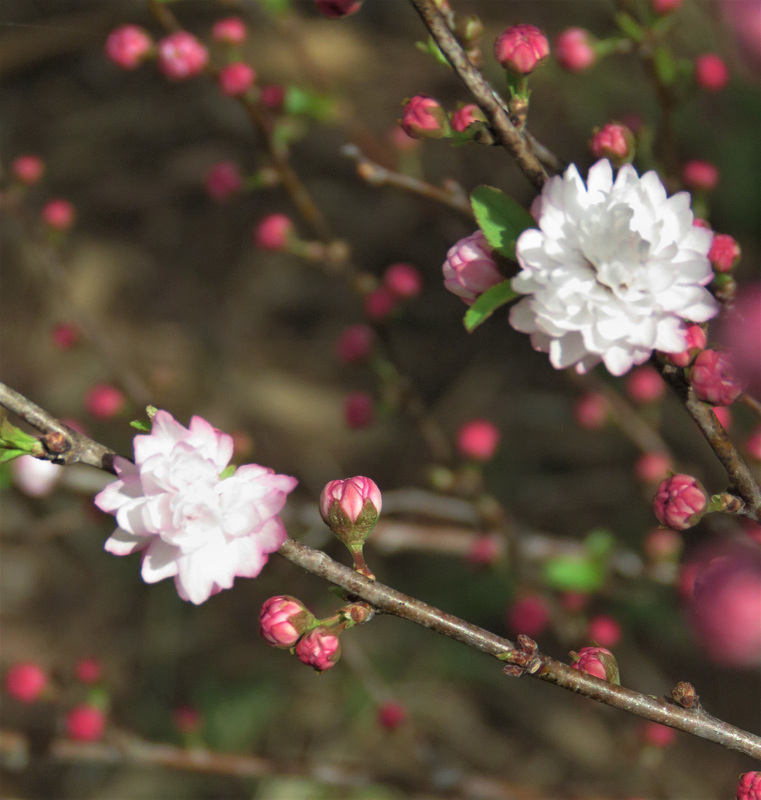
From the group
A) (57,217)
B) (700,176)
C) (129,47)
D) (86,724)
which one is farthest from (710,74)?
(86,724)

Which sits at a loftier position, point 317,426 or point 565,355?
point 565,355

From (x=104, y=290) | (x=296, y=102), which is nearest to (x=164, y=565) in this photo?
(x=296, y=102)

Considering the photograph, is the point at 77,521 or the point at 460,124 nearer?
the point at 460,124

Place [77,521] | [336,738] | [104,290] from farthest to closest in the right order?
[104,290] → [336,738] → [77,521]

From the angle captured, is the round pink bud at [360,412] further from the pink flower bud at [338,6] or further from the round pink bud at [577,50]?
the pink flower bud at [338,6]

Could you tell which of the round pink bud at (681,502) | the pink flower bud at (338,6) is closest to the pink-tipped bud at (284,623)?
the round pink bud at (681,502)

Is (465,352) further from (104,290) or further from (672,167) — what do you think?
(104,290)

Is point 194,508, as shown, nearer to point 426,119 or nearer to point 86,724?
point 426,119

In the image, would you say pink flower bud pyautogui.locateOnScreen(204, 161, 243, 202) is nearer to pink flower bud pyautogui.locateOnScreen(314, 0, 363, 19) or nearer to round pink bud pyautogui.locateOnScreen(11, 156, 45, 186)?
round pink bud pyautogui.locateOnScreen(11, 156, 45, 186)

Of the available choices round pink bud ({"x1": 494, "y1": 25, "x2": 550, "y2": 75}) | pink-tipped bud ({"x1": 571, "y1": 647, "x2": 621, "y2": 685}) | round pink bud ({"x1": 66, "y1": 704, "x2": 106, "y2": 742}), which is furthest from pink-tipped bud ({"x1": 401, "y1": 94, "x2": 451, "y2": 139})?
round pink bud ({"x1": 66, "y1": 704, "x2": 106, "y2": 742})
